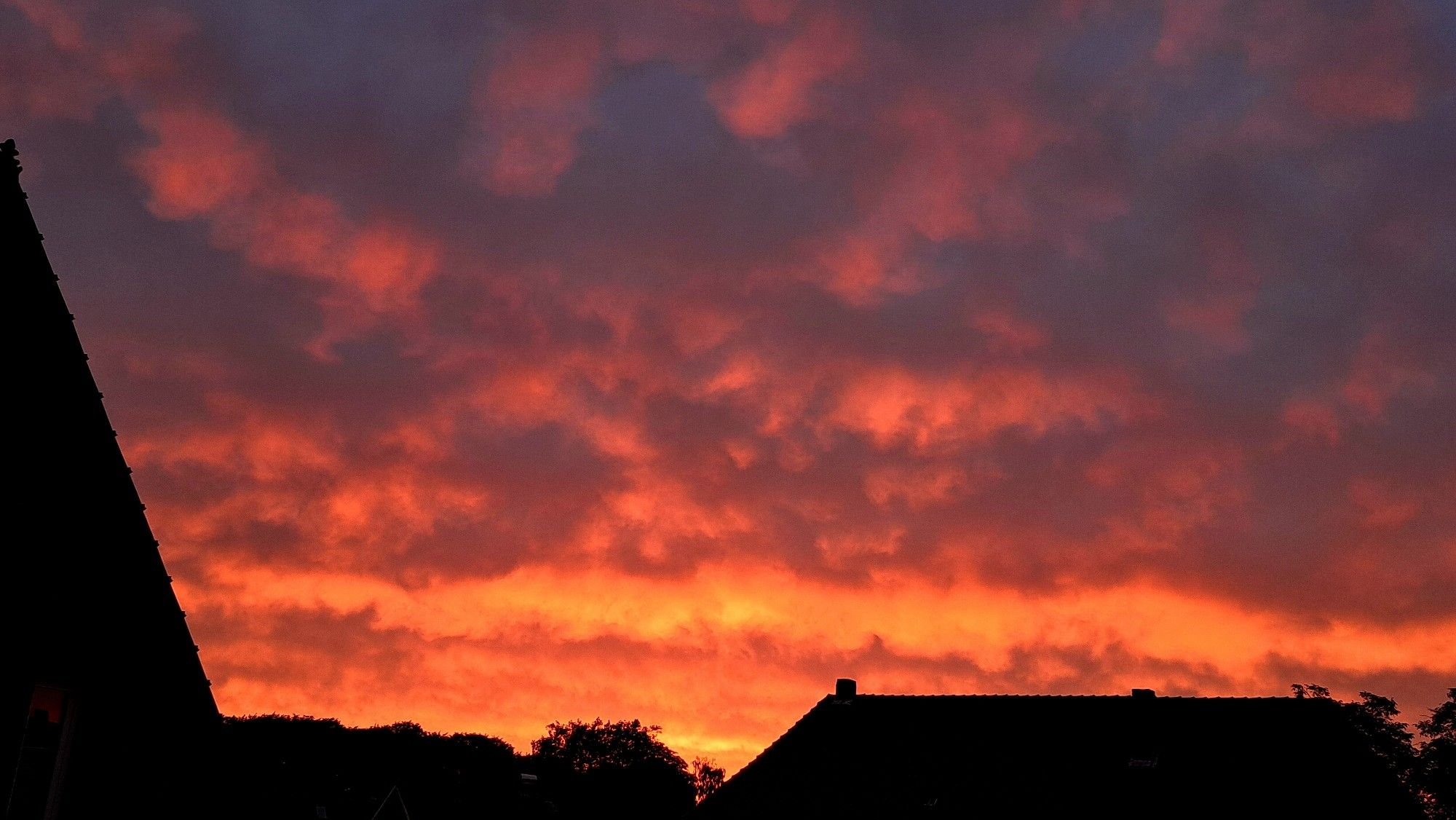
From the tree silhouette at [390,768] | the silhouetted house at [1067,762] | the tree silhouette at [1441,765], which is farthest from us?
the tree silhouette at [390,768]

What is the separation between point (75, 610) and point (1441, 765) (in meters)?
68.3

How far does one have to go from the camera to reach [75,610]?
11984mm

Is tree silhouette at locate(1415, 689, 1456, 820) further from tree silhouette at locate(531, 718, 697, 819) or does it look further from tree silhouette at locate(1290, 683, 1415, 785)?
tree silhouette at locate(531, 718, 697, 819)

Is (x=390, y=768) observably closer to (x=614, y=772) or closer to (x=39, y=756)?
(x=614, y=772)

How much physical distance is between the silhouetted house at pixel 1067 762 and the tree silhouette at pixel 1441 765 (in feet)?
90.5

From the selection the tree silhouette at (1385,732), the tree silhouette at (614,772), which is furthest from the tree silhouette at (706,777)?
the tree silhouette at (1385,732)

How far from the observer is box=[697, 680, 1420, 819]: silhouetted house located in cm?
3650

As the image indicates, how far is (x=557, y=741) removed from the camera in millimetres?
154375

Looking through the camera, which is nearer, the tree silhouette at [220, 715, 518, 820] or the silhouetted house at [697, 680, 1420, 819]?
the silhouetted house at [697, 680, 1420, 819]

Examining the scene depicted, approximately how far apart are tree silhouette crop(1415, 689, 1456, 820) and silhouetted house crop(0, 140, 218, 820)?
66.2m

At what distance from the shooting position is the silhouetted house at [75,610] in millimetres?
11367

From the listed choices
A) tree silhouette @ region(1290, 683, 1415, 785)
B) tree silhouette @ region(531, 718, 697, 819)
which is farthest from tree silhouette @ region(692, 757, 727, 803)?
tree silhouette @ region(1290, 683, 1415, 785)

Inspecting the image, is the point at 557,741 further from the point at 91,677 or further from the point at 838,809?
the point at 91,677

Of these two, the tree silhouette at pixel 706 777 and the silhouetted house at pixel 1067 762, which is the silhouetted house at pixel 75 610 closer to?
the silhouetted house at pixel 1067 762
